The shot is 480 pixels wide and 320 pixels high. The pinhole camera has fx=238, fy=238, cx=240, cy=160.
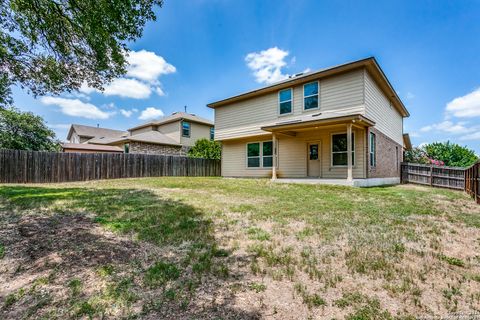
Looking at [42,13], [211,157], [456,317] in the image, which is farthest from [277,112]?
[456,317]

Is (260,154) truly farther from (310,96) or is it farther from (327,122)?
(327,122)

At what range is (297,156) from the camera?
1297cm

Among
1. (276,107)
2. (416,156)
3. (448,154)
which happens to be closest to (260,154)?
(276,107)

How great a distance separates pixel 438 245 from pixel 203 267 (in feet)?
11.0

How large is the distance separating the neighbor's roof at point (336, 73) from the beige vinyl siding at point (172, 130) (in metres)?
8.67

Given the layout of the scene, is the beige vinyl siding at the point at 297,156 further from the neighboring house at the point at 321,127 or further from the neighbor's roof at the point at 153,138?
the neighbor's roof at the point at 153,138

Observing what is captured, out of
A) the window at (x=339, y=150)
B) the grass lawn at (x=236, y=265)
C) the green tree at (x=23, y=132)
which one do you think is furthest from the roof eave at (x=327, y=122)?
the green tree at (x=23, y=132)

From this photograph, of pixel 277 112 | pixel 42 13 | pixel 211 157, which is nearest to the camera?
pixel 42 13

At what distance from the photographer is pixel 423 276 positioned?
2525 millimetres

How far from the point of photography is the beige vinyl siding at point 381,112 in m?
10.9

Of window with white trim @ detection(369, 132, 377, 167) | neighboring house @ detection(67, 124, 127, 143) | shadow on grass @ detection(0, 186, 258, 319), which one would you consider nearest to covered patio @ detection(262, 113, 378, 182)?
window with white trim @ detection(369, 132, 377, 167)

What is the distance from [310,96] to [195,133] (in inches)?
590

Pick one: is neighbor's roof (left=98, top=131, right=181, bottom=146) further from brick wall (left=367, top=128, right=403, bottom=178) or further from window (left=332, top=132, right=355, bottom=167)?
brick wall (left=367, top=128, right=403, bottom=178)

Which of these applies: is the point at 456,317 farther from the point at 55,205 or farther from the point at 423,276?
the point at 55,205
